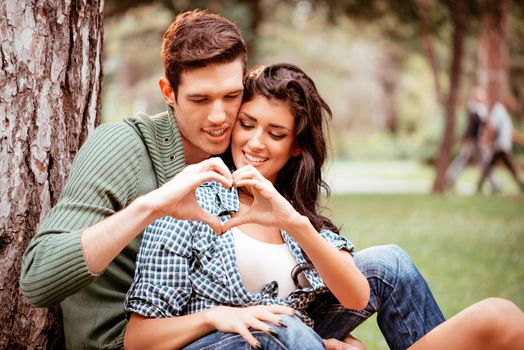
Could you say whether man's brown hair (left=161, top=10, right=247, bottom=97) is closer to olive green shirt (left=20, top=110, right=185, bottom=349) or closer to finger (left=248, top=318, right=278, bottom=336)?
olive green shirt (left=20, top=110, right=185, bottom=349)

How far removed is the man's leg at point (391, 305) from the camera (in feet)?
9.87

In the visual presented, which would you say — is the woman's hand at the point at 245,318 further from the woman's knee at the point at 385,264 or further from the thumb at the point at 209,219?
the woman's knee at the point at 385,264

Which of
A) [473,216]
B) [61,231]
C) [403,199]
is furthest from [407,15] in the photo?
[61,231]

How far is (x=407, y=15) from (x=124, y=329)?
40.2ft

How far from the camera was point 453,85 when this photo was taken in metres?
13.9

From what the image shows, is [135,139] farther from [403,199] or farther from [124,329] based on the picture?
[403,199]

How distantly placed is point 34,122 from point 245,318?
116cm

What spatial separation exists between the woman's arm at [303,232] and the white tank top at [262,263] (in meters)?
0.20

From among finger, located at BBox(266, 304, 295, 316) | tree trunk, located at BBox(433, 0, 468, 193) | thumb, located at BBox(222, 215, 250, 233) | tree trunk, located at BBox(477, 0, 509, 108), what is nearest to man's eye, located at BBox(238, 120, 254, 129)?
thumb, located at BBox(222, 215, 250, 233)

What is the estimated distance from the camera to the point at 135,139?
109 inches

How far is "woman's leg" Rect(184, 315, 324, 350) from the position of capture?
7.75ft

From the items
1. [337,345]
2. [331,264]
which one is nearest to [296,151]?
[331,264]

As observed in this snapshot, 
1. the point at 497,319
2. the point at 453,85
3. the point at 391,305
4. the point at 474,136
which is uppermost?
the point at 497,319

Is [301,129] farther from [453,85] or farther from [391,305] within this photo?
[453,85]
